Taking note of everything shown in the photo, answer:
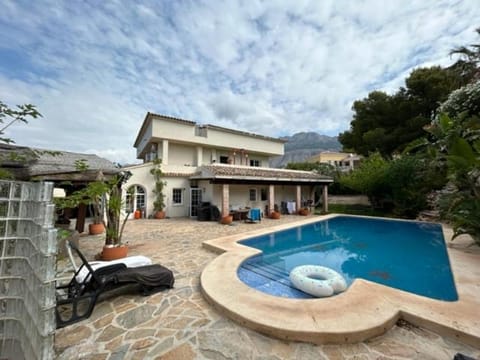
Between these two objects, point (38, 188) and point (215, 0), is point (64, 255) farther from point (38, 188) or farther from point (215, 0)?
point (215, 0)

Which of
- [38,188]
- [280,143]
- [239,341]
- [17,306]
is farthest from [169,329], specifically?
[280,143]

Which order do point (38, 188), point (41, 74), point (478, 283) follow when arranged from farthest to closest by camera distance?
point (41, 74) < point (478, 283) < point (38, 188)

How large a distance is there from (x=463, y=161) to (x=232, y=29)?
9998 millimetres

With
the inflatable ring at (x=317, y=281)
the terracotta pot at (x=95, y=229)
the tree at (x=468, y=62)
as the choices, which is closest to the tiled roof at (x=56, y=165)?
the terracotta pot at (x=95, y=229)

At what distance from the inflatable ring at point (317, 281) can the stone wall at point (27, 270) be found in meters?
4.77

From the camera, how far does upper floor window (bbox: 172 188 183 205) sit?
17328 millimetres

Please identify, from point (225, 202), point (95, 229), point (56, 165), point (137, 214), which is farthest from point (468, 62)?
point (137, 214)

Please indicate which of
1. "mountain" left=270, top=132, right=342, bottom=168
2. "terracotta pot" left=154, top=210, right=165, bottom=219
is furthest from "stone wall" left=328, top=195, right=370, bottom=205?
"mountain" left=270, top=132, right=342, bottom=168

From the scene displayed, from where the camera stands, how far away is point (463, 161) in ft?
20.3

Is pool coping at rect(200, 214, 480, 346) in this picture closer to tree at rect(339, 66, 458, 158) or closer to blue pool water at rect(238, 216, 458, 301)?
blue pool water at rect(238, 216, 458, 301)

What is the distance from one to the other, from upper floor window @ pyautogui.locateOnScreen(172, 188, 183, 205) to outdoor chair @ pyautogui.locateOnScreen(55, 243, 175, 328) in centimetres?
1279

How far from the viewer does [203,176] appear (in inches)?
623

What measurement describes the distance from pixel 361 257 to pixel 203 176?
11208 millimetres

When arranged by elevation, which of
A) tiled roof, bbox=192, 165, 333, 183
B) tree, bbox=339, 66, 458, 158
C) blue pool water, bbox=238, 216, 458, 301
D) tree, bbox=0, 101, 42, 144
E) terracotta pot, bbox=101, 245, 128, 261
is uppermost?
tree, bbox=339, 66, 458, 158
